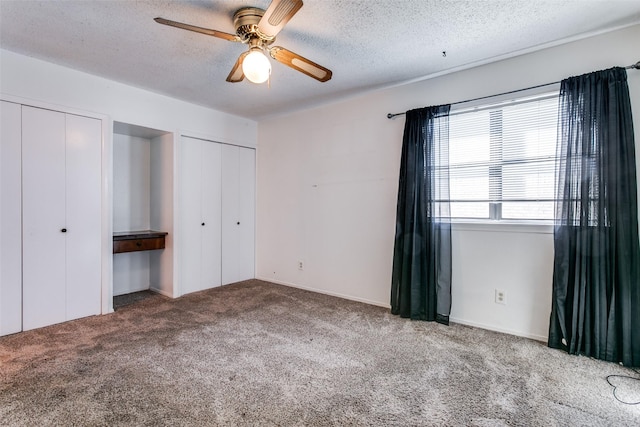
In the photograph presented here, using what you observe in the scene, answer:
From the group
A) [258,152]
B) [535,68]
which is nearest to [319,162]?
[258,152]

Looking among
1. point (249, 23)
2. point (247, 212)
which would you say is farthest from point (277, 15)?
point (247, 212)

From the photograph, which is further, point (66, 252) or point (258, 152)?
point (258, 152)

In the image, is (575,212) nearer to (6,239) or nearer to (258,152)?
(258,152)

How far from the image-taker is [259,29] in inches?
75.8

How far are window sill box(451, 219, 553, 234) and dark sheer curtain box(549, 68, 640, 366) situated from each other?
15 centimetres

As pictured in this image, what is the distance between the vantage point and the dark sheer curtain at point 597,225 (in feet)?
7.09

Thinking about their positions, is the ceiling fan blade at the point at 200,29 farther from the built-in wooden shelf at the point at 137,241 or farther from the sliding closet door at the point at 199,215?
the built-in wooden shelf at the point at 137,241

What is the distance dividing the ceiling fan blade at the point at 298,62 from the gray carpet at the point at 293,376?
2.02 meters

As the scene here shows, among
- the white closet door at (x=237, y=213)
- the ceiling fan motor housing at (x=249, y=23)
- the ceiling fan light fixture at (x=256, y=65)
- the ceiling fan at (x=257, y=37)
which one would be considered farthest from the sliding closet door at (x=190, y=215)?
the ceiling fan light fixture at (x=256, y=65)

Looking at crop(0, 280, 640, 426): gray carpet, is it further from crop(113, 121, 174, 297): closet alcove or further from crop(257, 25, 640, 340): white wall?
crop(113, 121, 174, 297): closet alcove

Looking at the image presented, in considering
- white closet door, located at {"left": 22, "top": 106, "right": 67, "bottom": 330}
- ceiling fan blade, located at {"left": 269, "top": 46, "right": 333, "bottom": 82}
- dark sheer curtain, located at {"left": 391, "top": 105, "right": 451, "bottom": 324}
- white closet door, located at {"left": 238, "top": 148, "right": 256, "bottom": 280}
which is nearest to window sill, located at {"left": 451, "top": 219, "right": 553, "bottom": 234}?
dark sheer curtain, located at {"left": 391, "top": 105, "right": 451, "bottom": 324}

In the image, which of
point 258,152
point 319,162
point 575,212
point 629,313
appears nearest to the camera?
point 629,313

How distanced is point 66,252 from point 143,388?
71.1 inches

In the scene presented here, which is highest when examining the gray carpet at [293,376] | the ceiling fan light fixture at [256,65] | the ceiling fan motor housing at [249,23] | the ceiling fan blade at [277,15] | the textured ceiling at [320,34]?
the textured ceiling at [320,34]
